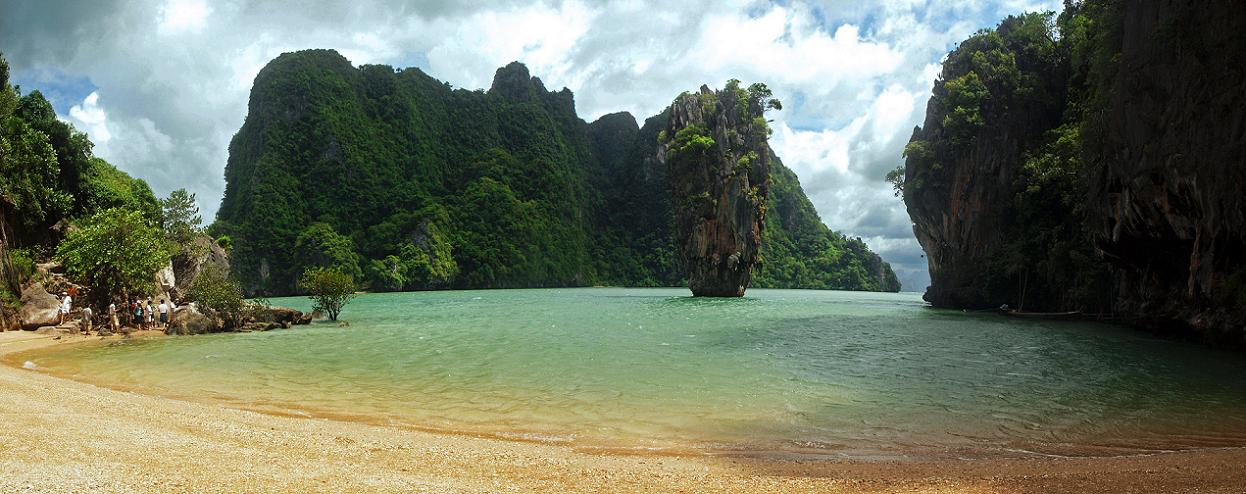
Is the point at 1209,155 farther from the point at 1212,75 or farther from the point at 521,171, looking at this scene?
the point at 521,171

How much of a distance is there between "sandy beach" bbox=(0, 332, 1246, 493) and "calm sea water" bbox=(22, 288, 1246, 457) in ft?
3.54

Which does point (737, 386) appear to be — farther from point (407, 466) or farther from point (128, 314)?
point (128, 314)

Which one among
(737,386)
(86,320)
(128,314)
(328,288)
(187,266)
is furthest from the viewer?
(187,266)

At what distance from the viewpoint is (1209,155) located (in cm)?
1712

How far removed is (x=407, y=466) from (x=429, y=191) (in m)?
120

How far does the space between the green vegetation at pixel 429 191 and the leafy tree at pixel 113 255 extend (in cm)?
6611

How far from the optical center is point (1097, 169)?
26.1 m

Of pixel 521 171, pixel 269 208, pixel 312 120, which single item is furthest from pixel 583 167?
pixel 269 208

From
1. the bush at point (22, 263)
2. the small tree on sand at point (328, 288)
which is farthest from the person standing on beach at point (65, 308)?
the small tree on sand at point (328, 288)

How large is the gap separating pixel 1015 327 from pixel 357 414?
29.0m

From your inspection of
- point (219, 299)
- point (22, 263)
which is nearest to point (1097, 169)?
point (219, 299)

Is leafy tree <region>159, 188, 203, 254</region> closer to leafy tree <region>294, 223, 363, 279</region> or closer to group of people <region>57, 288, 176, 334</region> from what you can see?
group of people <region>57, 288, 176, 334</region>

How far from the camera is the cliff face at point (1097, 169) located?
687 inches

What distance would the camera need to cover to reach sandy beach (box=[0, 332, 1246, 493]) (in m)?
4.88
